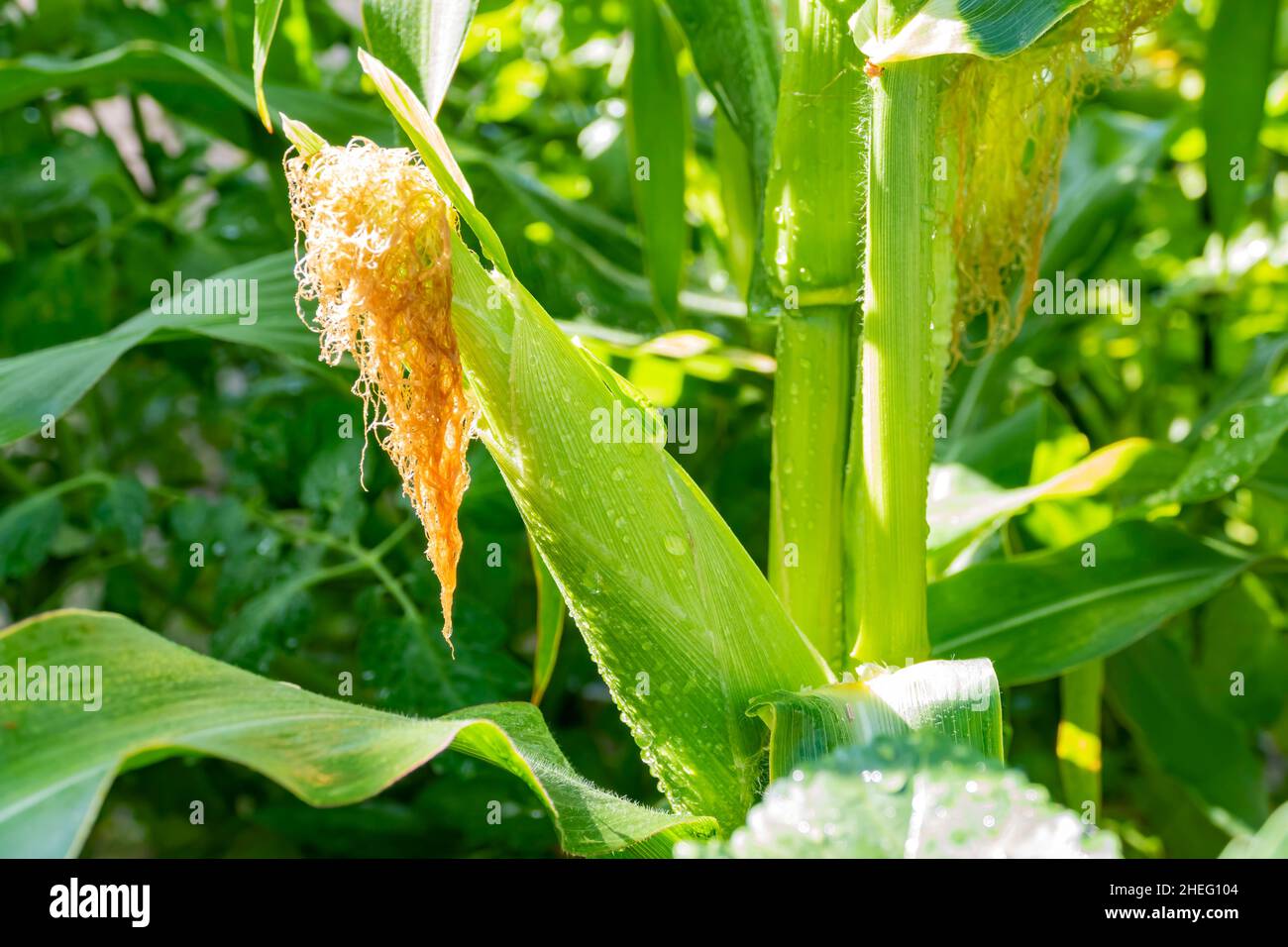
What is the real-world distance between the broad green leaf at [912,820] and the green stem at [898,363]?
A: 0.16 metres

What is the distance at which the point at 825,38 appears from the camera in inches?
21.0

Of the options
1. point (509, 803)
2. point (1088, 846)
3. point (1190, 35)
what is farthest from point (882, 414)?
Result: point (1190, 35)

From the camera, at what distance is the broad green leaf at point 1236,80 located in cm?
84

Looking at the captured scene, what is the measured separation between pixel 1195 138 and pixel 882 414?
2.92ft

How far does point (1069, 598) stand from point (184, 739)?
57 cm

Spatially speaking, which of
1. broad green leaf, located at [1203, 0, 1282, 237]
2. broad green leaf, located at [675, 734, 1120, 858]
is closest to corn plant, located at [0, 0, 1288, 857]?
broad green leaf, located at [675, 734, 1120, 858]

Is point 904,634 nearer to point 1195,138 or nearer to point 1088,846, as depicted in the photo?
point 1088,846
